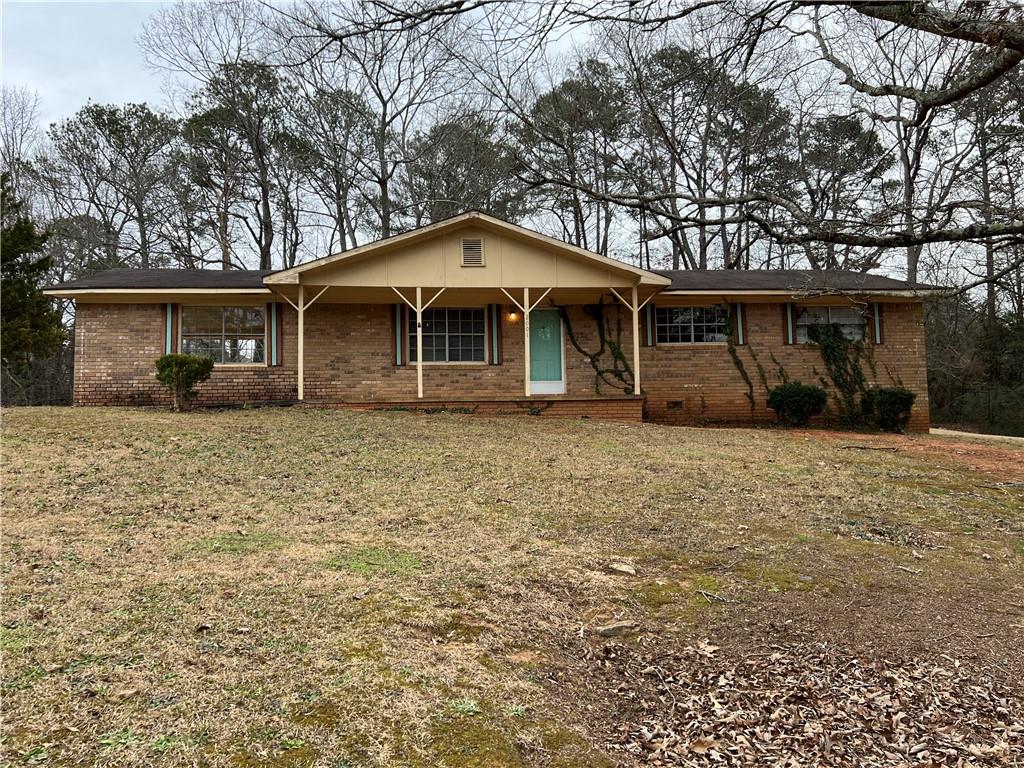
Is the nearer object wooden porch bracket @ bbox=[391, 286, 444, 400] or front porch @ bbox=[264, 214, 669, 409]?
wooden porch bracket @ bbox=[391, 286, 444, 400]

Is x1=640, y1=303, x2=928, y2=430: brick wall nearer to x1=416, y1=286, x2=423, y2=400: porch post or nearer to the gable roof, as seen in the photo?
the gable roof

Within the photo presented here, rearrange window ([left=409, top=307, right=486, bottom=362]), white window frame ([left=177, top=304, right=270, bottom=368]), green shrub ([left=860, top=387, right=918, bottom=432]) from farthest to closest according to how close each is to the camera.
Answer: window ([left=409, top=307, right=486, bottom=362]), green shrub ([left=860, top=387, right=918, bottom=432]), white window frame ([left=177, top=304, right=270, bottom=368])

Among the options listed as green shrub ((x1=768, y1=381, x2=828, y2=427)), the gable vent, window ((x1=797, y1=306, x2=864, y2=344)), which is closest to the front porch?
the gable vent

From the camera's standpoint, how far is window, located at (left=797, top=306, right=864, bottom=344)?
1494cm

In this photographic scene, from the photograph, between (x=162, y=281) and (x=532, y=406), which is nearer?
(x=532, y=406)

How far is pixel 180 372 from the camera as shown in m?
11.8

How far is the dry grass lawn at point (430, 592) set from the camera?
2326 mm

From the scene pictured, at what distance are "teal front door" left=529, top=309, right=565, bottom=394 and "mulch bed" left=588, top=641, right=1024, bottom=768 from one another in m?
11.6

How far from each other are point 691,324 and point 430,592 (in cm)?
1258

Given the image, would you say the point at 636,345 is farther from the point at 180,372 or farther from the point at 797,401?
the point at 180,372

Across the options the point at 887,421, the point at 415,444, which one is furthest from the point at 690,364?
the point at 415,444

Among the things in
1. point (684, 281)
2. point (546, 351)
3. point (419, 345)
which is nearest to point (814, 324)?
point (684, 281)

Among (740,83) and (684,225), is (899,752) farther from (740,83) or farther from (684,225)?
(740,83)

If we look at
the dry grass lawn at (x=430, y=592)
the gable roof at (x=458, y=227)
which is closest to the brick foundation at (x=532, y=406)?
the gable roof at (x=458, y=227)
